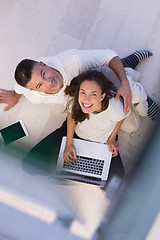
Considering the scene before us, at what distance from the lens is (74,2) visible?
1.62m

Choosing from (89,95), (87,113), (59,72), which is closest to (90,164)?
(87,113)

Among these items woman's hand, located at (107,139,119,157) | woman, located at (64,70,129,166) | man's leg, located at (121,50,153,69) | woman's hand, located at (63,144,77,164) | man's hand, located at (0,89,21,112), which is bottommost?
woman's hand, located at (63,144,77,164)

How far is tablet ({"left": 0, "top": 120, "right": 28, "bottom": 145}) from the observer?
1.53m

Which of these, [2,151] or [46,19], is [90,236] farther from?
[46,19]

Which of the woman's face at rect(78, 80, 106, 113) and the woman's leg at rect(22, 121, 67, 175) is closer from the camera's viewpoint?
the woman's face at rect(78, 80, 106, 113)

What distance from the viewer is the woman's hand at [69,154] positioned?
1.29 metres

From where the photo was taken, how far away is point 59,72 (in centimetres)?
113

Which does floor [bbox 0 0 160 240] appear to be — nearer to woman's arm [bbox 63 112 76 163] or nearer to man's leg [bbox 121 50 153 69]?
man's leg [bbox 121 50 153 69]

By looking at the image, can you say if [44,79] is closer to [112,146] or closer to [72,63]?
[72,63]

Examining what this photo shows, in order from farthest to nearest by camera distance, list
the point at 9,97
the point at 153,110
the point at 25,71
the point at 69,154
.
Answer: the point at 9,97, the point at 153,110, the point at 69,154, the point at 25,71

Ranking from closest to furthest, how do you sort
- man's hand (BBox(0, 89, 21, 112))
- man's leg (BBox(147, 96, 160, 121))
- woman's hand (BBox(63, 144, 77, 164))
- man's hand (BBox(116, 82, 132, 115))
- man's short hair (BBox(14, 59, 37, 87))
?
1. man's short hair (BBox(14, 59, 37, 87))
2. man's hand (BBox(116, 82, 132, 115))
3. woman's hand (BBox(63, 144, 77, 164))
4. man's leg (BBox(147, 96, 160, 121))
5. man's hand (BBox(0, 89, 21, 112))

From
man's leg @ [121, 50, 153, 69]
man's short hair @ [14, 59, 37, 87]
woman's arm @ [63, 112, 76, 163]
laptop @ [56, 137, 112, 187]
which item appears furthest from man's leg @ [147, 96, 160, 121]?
man's short hair @ [14, 59, 37, 87]

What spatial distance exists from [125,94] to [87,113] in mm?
222

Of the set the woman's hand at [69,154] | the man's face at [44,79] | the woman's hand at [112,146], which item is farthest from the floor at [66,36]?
the man's face at [44,79]
